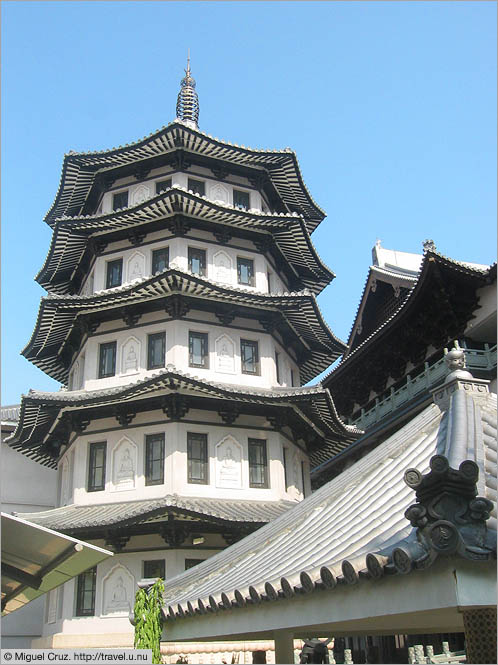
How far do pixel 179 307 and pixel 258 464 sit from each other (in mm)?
5311

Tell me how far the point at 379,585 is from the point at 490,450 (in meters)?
2.09

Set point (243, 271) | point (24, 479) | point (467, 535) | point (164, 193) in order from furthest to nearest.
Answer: point (24, 479)
point (243, 271)
point (164, 193)
point (467, 535)

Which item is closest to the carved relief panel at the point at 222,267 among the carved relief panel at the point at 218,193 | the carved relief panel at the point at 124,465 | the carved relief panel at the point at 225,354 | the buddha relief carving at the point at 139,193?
the carved relief panel at the point at 225,354

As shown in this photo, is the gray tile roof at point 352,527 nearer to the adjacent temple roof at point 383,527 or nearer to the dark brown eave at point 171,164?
the adjacent temple roof at point 383,527

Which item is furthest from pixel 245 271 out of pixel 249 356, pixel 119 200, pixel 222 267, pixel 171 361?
pixel 119 200

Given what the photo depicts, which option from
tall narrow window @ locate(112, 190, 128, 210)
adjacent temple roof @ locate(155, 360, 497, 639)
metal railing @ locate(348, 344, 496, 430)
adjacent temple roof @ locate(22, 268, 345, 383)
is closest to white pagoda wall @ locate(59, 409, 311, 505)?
adjacent temple roof @ locate(22, 268, 345, 383)

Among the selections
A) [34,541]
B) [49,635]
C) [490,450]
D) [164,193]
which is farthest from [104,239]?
[490,450]

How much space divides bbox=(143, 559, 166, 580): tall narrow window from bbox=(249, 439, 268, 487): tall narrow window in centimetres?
338

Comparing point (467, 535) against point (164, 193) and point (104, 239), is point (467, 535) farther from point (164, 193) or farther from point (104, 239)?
point (104, 239)

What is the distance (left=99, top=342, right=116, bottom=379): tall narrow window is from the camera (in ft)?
71.4

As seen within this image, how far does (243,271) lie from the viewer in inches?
926

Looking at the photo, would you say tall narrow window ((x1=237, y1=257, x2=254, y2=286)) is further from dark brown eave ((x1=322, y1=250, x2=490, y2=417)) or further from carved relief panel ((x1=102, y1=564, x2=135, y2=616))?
carved relief panel ((x1=102, y1=564, x2=135, y2=616))

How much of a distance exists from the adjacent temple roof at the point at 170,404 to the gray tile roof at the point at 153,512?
2.46 m

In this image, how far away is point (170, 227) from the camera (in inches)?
901
